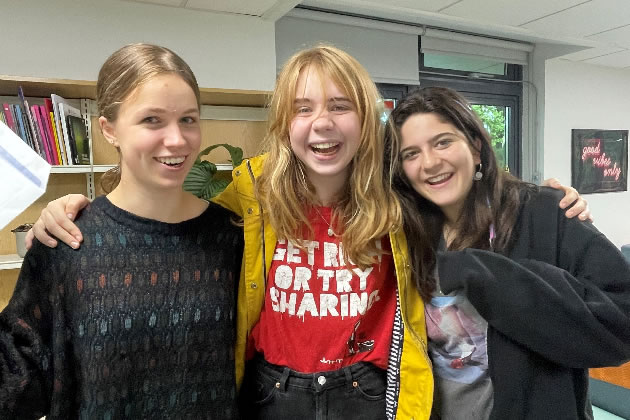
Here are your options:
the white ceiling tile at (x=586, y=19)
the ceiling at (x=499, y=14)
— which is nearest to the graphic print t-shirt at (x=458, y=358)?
the ceiling at (x=499, y=14)

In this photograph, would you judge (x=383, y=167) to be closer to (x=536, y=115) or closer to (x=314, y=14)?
(x=314, y=14)

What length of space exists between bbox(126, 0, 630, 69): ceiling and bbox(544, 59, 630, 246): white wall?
590mm

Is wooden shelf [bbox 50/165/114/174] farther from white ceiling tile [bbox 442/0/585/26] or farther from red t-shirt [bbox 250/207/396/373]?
white ceiling tile [bbox 442/0/585/26]

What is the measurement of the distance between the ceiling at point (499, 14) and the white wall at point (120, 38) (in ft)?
0.30

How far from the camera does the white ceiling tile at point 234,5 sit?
2.60 m

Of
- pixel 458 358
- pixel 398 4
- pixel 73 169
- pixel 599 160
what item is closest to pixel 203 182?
pixel 73 169

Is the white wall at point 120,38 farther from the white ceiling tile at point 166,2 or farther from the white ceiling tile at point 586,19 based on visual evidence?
the white ceiling tile at point 586,19

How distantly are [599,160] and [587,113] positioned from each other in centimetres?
53

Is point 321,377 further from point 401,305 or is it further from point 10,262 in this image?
point 10,262

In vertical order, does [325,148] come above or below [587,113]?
below

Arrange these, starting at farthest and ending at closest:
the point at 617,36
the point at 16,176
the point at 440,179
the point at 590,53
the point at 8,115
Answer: the point at 590,53 < the point at 617,36 < the point at 8,115 < the point at 440,179 < the point at 16,176

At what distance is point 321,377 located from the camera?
110cm

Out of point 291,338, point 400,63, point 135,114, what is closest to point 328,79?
point 135,114

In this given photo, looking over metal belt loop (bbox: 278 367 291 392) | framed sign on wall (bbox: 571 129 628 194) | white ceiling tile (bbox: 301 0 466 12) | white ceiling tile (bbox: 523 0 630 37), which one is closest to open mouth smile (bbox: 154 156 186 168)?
metal belt loop (bbox: 278 367 291 392)
